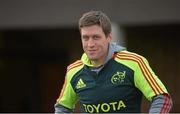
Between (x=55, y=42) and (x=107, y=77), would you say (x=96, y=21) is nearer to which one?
(x=107, y=77)

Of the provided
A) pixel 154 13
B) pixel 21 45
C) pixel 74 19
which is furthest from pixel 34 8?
pixel 21 45

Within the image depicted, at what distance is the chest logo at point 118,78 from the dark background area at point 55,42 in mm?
7873

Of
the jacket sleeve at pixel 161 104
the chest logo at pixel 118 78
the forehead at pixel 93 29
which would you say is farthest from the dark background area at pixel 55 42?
the jacket sleeve at pixel 161 104

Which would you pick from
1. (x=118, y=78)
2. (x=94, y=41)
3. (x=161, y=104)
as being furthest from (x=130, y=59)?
(x=161, y=104)

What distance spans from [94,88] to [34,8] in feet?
27.6

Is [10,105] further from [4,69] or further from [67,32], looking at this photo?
[67,32]

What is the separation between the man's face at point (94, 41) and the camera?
4051mm

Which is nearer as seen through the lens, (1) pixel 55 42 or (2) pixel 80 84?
(2) pixel 80 84

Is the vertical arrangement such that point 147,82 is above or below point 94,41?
below

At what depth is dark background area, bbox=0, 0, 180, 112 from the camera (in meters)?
12.1

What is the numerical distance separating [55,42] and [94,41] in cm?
1172

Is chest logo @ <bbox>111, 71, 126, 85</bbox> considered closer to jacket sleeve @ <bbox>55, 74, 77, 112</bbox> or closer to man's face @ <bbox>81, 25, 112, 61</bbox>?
man's face @ <bbox>81, 25, 112, 61</bbox>

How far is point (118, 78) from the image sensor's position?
4176 mm

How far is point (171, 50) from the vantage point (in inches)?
596
